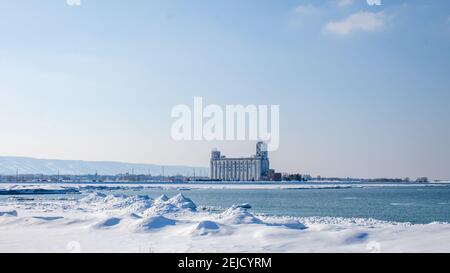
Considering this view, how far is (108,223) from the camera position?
21.9m

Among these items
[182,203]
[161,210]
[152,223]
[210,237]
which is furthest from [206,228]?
[182,203]

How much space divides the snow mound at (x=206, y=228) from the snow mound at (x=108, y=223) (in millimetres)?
4515

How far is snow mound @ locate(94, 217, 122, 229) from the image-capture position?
21570 millimetres

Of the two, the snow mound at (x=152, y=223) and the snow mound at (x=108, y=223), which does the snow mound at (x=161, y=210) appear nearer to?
the snow mound at (x=108, y=223)

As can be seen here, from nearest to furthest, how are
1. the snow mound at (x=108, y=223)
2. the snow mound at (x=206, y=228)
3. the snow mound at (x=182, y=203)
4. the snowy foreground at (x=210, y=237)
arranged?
the snowy foreground at (x=210, y=237)
the snow mound at (x=206, y=228)
the snow mound at (x=108, y=223)
the snow mound at (x=182, y=203)

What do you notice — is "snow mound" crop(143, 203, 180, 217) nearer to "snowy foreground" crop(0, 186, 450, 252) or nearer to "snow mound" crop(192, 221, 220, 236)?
"snowy foreground" crop(0, 186, 450, 252)

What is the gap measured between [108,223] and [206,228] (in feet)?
16.6

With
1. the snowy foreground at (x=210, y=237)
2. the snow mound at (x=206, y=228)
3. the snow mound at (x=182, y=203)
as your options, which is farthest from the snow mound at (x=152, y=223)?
the snow mound at (x=182, y=203)

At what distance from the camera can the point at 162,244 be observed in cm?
1706

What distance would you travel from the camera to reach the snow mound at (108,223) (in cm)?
2157

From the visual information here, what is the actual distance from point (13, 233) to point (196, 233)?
789cm

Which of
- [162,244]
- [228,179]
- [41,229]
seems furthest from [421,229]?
[228,179]

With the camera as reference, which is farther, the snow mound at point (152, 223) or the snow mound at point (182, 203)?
the snow mound at point (182, 203)
